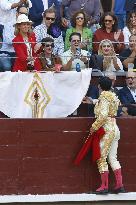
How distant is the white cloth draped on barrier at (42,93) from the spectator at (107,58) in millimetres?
411

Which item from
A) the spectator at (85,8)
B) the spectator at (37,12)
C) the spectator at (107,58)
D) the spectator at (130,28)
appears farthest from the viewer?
the spectator at (85,8)

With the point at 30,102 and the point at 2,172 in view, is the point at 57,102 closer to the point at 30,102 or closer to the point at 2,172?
the point at 30,102

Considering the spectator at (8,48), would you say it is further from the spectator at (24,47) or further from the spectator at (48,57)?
the spectator at (48,57)

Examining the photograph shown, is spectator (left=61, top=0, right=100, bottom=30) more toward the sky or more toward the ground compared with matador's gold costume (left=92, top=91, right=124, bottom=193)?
more toward the sky

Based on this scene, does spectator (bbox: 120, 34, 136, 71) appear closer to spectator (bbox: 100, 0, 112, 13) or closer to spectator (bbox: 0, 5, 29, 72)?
spectator (bbox: 0, 5, 29, 72)

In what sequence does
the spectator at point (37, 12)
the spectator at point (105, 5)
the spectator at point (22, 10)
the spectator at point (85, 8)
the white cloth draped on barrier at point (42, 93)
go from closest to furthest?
the white cloth draped on barrier at point (42, 93) < the spectator at point (22, 10) < the spectator at point (37, 12) < the spectator at point (85, 8) < the spectator at point (105, 5)

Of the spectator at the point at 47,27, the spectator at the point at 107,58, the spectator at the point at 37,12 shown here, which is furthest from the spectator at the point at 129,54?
the spectator at the point at 37,12

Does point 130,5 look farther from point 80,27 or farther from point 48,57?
point 48,57

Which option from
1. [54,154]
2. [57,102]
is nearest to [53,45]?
[57,102]

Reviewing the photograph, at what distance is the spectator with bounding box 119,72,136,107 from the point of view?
9508mm

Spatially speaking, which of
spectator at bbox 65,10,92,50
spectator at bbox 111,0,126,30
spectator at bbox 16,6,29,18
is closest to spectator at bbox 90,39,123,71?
spectator at bbox 65,10,92,50

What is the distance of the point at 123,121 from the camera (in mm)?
9195

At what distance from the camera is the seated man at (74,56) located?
9656mm

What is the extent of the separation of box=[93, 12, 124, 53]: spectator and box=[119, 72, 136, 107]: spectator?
1126 millimetres
